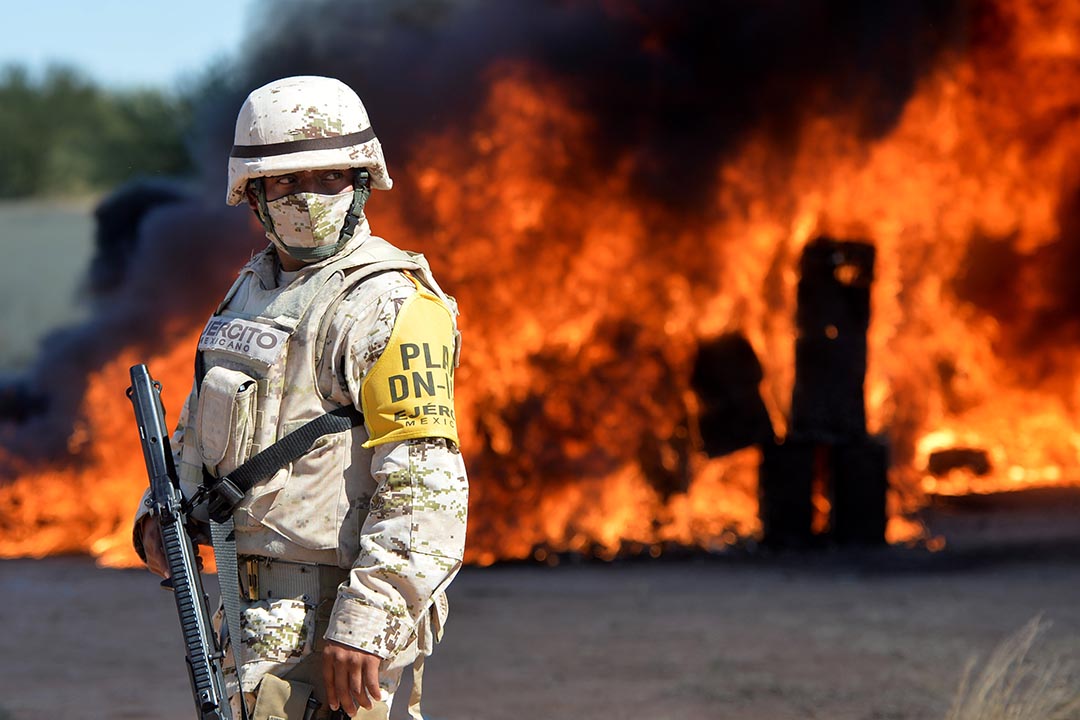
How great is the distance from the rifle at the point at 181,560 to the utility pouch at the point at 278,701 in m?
0.08

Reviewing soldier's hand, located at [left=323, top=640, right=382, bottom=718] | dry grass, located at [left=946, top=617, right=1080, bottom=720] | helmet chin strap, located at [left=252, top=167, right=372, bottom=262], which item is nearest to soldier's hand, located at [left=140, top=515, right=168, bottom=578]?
soldier's hand, located at [left=323, top=640, right=382, bottom=718]

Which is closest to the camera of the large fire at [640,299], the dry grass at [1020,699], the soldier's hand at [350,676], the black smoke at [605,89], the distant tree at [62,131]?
the soldier's hand at [350,676]

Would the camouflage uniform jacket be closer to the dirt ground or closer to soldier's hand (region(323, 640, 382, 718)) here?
soldier's hand (region(323, 640, 382, 718))

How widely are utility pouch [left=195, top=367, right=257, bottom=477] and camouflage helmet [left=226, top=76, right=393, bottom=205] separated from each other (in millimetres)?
421

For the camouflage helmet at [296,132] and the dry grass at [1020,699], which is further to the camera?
the dry grass at [1020,699]

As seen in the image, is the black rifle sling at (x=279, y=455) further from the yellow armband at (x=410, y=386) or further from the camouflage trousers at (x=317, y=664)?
the camouflage trousers at (x=317, y=664)

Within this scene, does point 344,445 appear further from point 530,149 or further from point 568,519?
point 530,149

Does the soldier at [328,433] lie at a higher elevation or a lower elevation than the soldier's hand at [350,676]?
higher

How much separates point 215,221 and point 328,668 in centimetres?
1036

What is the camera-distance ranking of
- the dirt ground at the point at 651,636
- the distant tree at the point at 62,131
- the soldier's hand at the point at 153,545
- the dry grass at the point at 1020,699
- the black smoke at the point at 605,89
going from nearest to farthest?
the soldier's hand at the point at 153,545 < the dry grass at the point at 1020,699 < the dirt ground at the point at 651,636 < the black smoke at the point at 605,89 < the distant tree at the point at 62,131

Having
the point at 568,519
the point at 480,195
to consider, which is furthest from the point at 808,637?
the point at 480,195

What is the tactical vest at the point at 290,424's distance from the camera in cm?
271

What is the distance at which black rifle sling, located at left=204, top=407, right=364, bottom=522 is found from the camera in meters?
2.70

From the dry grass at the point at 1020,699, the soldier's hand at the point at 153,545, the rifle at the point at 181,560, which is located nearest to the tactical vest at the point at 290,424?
the rifle at the point at 181,560
